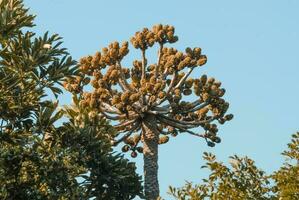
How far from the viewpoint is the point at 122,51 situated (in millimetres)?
29578

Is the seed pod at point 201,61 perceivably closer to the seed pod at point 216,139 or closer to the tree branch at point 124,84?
the tree branch at point 124,84

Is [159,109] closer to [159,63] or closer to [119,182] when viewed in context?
[159,63]

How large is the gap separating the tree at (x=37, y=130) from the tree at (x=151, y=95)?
13.8 feet

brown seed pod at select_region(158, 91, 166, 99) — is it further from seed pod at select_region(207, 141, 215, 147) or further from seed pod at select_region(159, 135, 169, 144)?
seed pod at select_region(207, 141, 215, 147)

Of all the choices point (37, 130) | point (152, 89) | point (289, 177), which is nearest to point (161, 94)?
point (152, 89)

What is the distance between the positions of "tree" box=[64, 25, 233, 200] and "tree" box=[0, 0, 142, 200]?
166 inches

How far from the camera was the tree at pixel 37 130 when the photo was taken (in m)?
20.4

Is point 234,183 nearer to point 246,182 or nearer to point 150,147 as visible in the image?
point 246,182

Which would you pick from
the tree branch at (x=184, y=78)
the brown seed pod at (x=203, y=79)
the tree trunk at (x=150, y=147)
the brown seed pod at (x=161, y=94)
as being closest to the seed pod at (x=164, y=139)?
the tree trunk at (x=150, y=147)

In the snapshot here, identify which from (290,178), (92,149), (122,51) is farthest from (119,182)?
(290,178)

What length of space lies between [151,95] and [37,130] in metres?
7.20

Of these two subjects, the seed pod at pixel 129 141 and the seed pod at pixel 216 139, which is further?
the seed pod at pixel 216 139

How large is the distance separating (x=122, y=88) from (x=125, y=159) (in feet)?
13.8

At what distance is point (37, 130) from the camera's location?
71.9 ft
